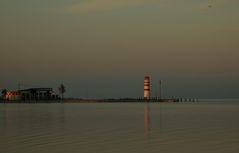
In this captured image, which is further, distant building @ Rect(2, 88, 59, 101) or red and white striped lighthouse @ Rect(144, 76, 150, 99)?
red and white striped lighthouse @ Rect(144, 76, 150, 99)

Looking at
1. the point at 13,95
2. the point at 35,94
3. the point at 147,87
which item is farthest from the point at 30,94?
the point at 147,87

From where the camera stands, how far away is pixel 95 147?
74.1 feet

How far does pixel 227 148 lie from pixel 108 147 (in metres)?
5.87

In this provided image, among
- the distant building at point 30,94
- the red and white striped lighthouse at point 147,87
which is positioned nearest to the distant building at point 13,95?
the distant building at point 30,94

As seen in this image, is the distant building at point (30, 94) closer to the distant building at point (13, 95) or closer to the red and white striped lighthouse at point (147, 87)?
the distant building at point (13, 95)

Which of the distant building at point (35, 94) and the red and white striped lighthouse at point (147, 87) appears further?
the red and white striped lighthouse at point (147, 87)

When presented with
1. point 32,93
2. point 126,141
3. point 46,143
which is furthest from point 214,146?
point 32,93

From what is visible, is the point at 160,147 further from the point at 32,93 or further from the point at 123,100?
the point at 123,100

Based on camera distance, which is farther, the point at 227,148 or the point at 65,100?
the point at 65,100

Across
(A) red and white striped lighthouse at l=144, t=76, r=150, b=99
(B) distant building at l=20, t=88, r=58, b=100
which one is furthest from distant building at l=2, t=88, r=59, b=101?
(A) red and white striped lighthouse at l=144, t=76, r=150, b=99

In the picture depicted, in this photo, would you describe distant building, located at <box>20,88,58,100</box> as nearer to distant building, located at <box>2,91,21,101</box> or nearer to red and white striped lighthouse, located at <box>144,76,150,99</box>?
distant building, located at <box>2,91,21,101</box>

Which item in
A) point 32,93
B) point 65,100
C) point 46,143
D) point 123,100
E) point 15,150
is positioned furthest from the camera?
point 123,100

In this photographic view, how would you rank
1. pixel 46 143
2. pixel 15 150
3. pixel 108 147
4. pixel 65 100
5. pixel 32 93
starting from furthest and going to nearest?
1. pixel 65 100
2. pixel 32 93
3. pixel 46 143
4. pixel 108 147
5. pixel 15 150

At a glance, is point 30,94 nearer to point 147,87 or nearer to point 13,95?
point 13,95
